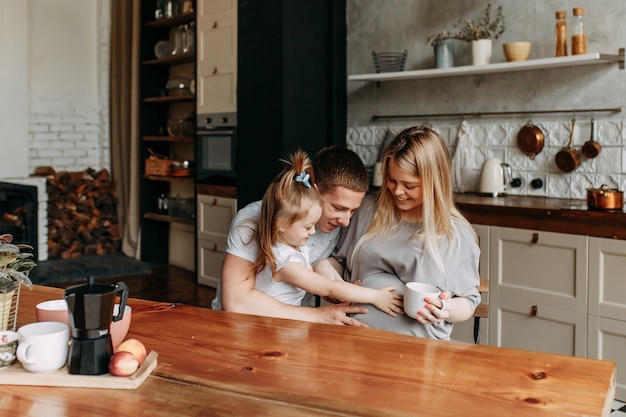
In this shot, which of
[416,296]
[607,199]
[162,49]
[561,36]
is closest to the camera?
[416,296]

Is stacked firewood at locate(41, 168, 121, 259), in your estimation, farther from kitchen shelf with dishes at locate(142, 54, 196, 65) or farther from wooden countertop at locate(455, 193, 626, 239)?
wooden countertop at locate(455, 193, 626, 239)

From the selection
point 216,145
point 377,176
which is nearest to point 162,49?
point 216,145

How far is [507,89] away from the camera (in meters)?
4.61

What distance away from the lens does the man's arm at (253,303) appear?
2229mm

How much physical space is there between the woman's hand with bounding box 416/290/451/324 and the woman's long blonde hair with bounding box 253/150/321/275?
0.50 m

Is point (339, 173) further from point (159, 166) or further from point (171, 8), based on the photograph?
point (171, 8)

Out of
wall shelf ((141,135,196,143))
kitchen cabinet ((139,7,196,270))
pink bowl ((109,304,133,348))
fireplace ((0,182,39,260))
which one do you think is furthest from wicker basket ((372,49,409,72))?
pink bowl ((109,304,133,348))

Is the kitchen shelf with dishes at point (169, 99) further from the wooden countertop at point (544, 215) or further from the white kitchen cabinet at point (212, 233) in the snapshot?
the wooden countertop at point (544, 215)

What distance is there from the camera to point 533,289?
3.86m

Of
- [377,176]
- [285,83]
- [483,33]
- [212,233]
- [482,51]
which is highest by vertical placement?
[483,33]

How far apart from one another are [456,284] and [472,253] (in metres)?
0.12

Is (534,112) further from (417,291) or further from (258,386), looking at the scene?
(258,386)

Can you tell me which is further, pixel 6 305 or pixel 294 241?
pixel 294 241

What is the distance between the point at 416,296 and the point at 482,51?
2.85 m
